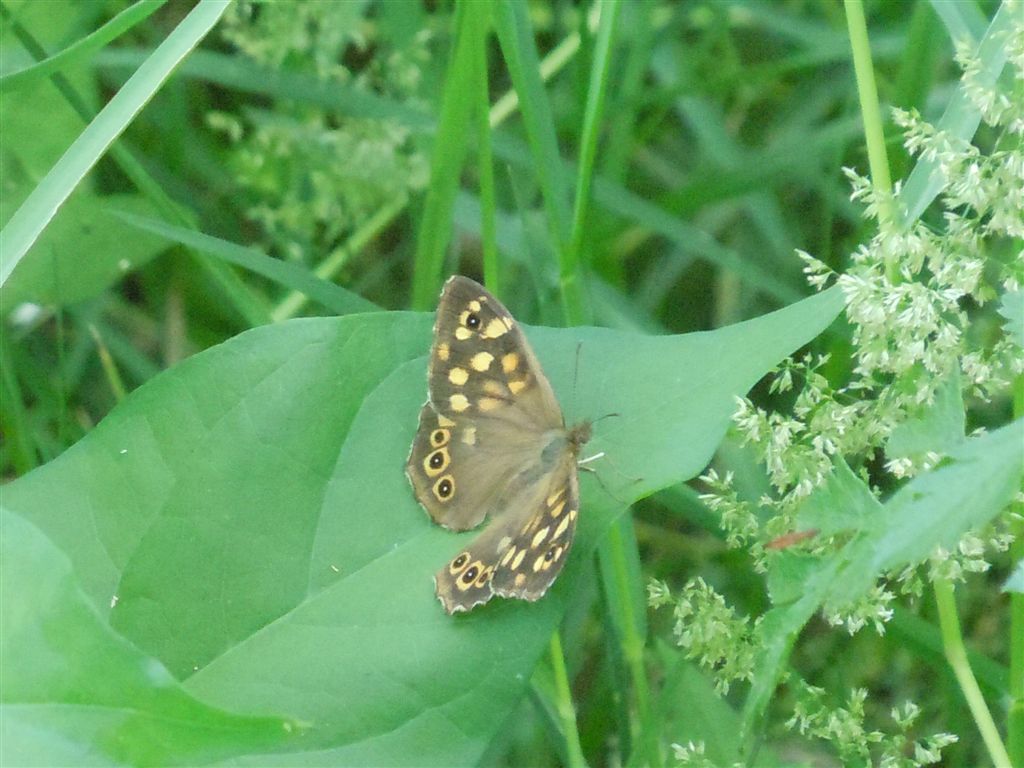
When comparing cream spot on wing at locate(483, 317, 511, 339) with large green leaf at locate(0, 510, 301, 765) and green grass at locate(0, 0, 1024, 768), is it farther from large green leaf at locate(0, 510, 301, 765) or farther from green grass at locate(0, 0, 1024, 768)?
large green leaf at locate(0, 510, 301, 765)

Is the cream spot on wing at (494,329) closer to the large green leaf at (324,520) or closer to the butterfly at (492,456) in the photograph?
the butterfly at (492,456)

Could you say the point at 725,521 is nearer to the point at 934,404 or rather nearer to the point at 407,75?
the point at 934,404

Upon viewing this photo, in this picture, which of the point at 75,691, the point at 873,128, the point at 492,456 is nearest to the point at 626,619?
the point at 492,456

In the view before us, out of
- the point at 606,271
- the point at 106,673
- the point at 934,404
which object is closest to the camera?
the point at 106,673

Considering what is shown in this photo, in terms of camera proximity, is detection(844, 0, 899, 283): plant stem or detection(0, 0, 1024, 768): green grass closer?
detection(0, 0, 1024, 768): green grass

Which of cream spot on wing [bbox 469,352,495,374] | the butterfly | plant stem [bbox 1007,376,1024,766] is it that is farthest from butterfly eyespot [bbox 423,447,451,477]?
plant stem [bbox 1007,376,1024,766]

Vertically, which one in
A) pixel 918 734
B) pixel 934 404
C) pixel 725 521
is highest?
pixel 934 404

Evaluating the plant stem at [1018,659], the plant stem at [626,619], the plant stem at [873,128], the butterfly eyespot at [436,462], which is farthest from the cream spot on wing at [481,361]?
the plant stem at [1018,659]

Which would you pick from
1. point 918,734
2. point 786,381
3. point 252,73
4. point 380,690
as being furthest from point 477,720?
point 252,73
